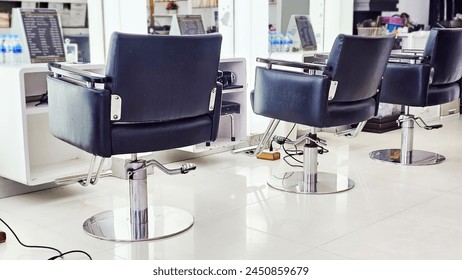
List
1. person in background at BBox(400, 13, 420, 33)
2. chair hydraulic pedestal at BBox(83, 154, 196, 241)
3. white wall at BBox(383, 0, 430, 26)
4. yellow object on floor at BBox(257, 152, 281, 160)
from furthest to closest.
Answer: white wall at BBox(383, 0, 430, 26)
person in background at BBox(400, 13, 420, 33)
yellow object on floor at BBox(257, 152, 281, 160)
chair hydraulic pedestal at BBox(83, 154, 196, 241)

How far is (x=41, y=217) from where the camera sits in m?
2.79

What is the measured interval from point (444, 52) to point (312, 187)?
4.00 feet

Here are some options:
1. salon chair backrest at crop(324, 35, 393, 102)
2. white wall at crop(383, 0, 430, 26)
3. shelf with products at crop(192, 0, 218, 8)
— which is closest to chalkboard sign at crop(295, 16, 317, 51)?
shelf with products at crop(192, 0, 218, 8)

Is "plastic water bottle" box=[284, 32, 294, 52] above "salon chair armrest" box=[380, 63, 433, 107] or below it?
above

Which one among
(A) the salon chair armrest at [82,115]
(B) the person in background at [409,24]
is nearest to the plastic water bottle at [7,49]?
(A) the salon chair armrest at [82,115]

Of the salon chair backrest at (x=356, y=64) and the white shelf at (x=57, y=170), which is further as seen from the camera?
the white shelf at (x=57, y=170)

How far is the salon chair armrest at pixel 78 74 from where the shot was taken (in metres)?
2.16

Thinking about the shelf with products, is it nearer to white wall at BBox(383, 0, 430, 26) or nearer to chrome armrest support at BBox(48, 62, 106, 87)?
chrome armrest support at BBox(48, 62, 106, 87)

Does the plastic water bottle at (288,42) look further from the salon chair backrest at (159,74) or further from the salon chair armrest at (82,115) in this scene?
the salon chair armrest at (82,115)

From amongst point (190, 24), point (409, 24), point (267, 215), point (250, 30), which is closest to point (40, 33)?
point (190, 24)

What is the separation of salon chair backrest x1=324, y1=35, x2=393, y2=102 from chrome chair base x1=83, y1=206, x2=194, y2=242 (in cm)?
96

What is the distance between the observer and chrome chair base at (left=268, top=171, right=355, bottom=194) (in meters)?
3.20

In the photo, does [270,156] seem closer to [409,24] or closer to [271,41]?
[271,41]

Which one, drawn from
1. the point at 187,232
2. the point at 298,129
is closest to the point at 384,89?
the point at 298,129
